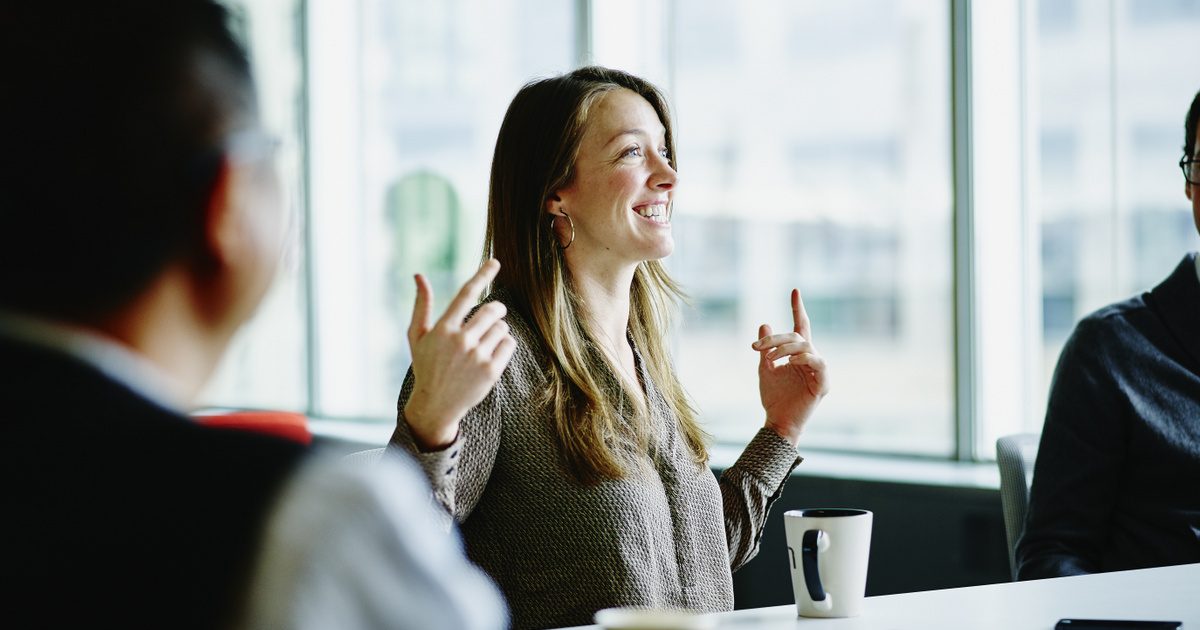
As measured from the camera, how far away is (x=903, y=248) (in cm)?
336

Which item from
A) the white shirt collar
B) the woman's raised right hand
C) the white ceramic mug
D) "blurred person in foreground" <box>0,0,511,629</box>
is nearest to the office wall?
the white ceramic mug

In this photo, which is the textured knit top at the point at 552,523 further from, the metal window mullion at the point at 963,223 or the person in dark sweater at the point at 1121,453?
the metal window mullion at the point at 963,223

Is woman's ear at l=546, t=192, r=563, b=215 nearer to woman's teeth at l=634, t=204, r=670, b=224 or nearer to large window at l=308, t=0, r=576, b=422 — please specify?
woman's teeth at l=634, t=204, r=670, b=224

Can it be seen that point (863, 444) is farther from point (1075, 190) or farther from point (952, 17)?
point (952, 17)

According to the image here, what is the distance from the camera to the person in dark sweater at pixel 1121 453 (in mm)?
1907

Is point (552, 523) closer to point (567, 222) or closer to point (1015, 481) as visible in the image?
point (567, 222)

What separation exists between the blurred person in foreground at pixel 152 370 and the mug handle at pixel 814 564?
844 millimetres

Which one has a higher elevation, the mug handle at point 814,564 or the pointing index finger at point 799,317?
the pointing index finger at point 799,317

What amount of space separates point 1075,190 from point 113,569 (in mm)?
3014

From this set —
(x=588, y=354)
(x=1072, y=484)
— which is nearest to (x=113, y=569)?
A: (x=588, y=354)

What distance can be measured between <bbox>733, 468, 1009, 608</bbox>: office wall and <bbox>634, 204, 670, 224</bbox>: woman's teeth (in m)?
1.30

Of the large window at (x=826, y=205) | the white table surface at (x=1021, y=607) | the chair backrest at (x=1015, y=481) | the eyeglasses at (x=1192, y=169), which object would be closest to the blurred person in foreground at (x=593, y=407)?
the white table surface at (x=1021, y=607)

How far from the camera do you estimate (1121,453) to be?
195 centimetres

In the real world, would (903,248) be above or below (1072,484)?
above
